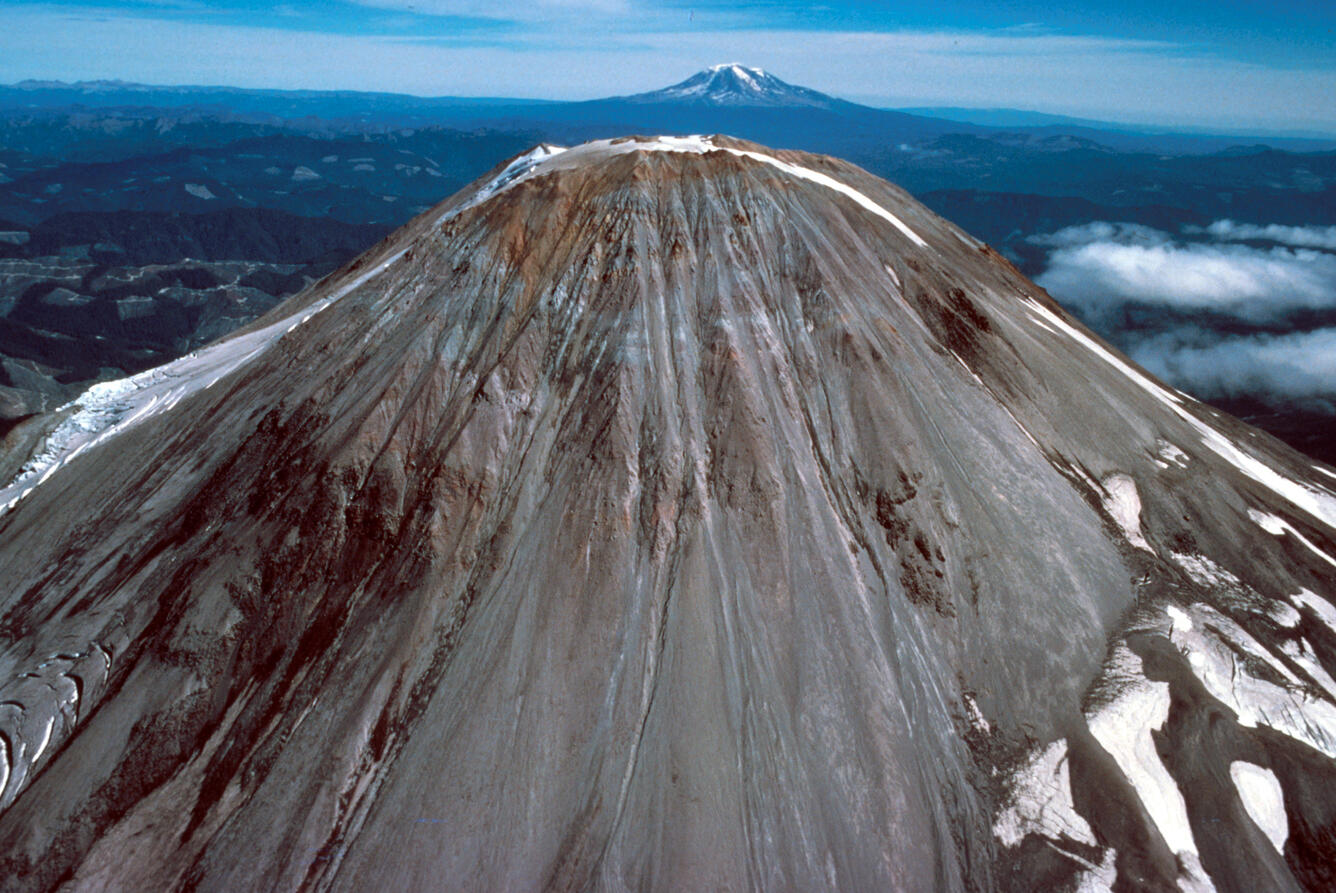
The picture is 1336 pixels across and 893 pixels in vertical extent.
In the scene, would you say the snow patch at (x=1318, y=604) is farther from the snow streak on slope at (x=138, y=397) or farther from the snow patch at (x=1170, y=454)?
the snow streak on slope at (x=138, y=397)

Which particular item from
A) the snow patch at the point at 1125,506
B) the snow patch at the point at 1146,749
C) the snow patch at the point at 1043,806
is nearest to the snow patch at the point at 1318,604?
the snow patch at the point at 1125,506

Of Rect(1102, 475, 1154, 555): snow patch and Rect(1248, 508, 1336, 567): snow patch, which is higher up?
Rect(1102, 475, 1154, 555): snow patch

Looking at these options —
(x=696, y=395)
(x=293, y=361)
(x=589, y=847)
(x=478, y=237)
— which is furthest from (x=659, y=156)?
(x=589, y=847)

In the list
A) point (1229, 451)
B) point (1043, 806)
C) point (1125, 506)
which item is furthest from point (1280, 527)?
point (1043, 806)

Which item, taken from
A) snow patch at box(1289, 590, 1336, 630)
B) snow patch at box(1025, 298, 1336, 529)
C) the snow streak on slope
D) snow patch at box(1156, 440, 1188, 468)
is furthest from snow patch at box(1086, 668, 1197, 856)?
the snow streak on slope

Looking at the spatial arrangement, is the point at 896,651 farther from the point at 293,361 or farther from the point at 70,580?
the point at 70,580

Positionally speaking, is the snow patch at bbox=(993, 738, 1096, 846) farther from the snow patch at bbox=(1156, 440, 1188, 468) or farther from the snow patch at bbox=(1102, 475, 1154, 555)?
the snow patch at bbox=(1156, 440, 1188, 468)
